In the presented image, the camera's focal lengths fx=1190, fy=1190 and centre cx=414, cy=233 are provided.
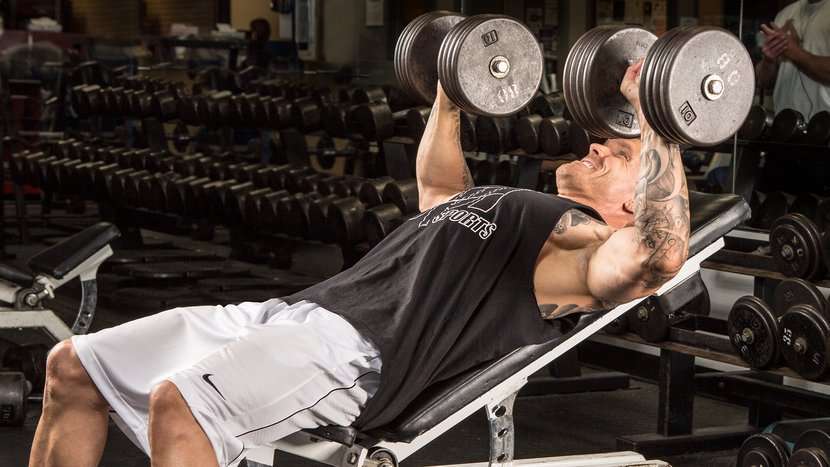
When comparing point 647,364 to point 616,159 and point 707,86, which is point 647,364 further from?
point 707,86

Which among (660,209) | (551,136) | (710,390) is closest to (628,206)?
(660,209)

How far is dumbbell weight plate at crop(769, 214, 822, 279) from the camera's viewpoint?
10.7ft

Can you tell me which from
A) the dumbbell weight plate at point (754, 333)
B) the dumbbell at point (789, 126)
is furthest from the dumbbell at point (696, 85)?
the dumbbell at point (789, 126)

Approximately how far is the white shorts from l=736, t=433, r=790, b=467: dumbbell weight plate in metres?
1.21

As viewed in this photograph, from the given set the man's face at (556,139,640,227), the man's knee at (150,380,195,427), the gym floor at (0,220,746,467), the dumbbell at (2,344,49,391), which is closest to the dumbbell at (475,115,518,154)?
the gym floor at (0,220,746,467)

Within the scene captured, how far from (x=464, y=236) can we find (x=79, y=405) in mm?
777

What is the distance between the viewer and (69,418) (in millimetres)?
2176

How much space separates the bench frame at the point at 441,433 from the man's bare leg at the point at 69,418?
0.30 metres

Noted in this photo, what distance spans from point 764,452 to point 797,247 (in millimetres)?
649

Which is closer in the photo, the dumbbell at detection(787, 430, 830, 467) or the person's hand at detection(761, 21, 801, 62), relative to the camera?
the dumbbell at detection(787, 430, 830, 467)

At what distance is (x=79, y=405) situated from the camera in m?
2.19

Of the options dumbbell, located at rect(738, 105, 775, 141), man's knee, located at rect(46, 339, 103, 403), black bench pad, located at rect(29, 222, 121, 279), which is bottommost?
black bench pad, located at rect(29, 222, 121, 279)

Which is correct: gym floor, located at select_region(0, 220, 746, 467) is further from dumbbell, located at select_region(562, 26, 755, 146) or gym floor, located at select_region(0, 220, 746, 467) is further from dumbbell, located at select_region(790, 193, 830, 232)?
dumbbell, located at select_region(562, 26, 755, 146)

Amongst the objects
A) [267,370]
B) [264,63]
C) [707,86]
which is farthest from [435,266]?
[264,63]
